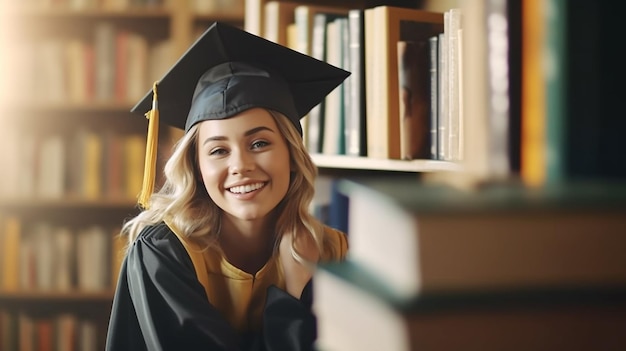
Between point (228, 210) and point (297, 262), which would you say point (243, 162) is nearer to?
point (228, 210)

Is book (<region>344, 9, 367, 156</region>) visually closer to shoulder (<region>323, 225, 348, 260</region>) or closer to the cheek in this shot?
shoulder (<region>323, 225, 348, 260</region>)

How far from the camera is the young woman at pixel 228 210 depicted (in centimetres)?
112

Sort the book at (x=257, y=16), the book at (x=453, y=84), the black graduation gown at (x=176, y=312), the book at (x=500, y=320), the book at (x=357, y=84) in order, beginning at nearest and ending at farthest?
the book at (x=500, y=320), the black graduation gown at (x=176, y=312), the book at (x=453, y=84), the book at (x=357, y=84), the book at (x=257, y=16)

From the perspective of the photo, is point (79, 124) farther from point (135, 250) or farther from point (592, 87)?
point (592, 87)

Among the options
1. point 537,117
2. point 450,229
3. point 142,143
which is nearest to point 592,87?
point 537,117

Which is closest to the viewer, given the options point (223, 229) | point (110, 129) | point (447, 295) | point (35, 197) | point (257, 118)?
point (447, 295)

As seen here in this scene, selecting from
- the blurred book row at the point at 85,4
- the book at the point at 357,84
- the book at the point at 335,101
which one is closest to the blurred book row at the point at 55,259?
the blurred book row at the point at 85,4

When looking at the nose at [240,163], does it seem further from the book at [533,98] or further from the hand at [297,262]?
the book at [533,98]

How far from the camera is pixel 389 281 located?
50 cm

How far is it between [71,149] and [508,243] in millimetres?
2618

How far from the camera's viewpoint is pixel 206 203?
1284mm

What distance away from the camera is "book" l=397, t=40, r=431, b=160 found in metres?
1.24

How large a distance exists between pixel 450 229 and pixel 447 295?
43mm

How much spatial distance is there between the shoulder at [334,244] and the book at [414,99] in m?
0.19
